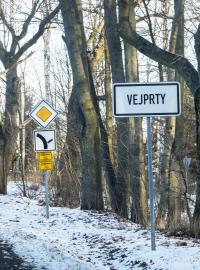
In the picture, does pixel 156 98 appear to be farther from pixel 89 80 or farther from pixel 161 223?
pixel 89 80

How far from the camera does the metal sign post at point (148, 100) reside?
9.12 meters

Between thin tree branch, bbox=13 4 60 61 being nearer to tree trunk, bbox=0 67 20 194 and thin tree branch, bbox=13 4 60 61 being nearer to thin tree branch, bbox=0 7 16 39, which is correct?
thin tree branch, bbox=0 7 16 39

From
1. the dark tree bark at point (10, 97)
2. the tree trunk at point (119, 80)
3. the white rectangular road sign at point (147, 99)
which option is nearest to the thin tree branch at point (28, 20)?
the dark tree bark at point (10, 97)

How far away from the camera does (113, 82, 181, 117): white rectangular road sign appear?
359 inches

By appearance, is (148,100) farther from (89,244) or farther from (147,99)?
(89,244)

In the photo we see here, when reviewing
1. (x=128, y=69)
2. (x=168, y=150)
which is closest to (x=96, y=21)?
(x=168, y=150)

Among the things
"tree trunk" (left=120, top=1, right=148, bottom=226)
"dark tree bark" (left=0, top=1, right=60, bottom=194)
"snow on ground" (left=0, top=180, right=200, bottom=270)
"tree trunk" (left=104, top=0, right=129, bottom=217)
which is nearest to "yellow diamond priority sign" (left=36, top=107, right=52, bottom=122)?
"snow on ground" (left=0, top=180, right=200, bottom=270)

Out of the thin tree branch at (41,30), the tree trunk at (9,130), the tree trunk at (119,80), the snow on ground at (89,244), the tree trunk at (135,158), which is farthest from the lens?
the tree trunk at (9,130)

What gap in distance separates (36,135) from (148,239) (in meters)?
5.69

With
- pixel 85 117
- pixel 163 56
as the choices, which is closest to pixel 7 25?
pixel 85 117

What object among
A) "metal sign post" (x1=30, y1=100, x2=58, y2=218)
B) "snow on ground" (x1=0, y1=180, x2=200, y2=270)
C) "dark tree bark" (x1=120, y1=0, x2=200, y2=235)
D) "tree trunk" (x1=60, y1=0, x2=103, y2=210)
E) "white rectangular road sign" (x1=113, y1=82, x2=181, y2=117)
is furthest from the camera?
"tree trunk" (x1=60, y1=0, x2=103, y2=210)

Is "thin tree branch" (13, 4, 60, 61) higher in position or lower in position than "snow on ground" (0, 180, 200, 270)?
higher

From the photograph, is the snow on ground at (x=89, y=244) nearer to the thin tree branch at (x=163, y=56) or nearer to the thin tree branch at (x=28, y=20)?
the thin tree branch at (x=163, y=56)

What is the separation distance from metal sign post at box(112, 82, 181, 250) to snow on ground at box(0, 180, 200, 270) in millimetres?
620
